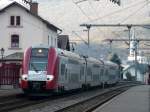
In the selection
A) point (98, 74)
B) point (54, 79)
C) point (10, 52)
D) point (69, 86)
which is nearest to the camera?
point (54, 79)

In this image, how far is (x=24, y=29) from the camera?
74250 mm

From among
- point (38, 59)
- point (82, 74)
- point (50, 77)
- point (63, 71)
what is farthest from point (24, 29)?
point (50, 77)

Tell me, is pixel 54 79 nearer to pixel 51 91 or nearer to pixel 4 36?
pixel 51 91

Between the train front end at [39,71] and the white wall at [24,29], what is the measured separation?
114ft

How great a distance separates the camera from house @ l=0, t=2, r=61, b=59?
241 feet

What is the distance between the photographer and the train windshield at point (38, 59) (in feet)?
125

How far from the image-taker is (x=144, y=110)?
2842 centimetres

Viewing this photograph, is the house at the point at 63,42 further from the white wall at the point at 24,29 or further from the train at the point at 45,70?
the train at the point at 45,70

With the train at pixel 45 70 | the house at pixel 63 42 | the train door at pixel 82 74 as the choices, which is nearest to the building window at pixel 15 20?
the house at pixel 63 42

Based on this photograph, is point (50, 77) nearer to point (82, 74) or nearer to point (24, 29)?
point (82, 74)

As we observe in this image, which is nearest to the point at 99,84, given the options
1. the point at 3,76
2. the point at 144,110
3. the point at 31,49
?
the point at 3,76

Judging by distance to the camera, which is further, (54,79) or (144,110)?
(54,79)

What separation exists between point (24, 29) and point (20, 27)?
520 mm

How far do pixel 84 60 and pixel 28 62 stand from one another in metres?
15.5
